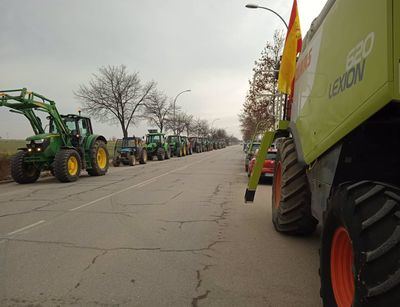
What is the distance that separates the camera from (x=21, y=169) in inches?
593

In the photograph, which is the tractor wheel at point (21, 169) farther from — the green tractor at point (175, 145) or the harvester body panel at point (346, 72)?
the green tractor at point (175, 145)

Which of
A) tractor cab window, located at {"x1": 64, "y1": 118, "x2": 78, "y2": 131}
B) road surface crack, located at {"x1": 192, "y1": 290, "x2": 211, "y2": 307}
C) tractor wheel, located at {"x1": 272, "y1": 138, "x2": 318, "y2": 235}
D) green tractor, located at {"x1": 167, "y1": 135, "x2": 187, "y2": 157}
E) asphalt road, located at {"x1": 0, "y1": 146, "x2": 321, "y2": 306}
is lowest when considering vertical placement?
road surface crack, located at {"x1": 192, "y1": 290, "x2": 211, "y2": 307}

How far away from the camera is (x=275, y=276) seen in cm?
444

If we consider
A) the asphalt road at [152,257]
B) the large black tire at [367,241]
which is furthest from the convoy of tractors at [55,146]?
the large black tire at [367,241]

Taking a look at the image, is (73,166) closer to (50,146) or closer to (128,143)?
(50,146)

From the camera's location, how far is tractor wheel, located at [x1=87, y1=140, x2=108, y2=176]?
56.6ft

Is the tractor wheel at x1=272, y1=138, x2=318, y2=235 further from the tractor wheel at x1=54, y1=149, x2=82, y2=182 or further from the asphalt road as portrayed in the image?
the tractor wheel at x1=54, y1=149, x2=82, y2=182

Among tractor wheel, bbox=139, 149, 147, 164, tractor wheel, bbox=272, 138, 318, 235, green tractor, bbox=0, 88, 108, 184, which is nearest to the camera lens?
tractor wheel, bbox=272, 138, 318, 235

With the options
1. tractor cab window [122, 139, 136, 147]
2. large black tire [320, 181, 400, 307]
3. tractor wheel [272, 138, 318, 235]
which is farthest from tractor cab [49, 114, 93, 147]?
large black tire [320, 181, 400, 307]

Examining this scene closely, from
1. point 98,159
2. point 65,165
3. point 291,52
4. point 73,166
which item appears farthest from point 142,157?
point 291,52

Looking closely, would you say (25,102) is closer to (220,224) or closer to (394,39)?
(220,224)

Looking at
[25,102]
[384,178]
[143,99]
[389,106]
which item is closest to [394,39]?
[389,106]

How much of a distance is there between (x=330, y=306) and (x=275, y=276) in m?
1.40

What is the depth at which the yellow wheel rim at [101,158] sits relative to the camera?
59.8ft
